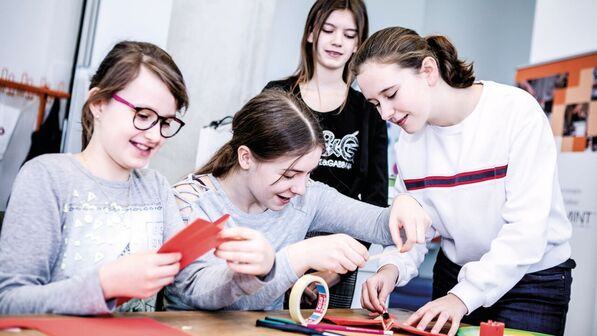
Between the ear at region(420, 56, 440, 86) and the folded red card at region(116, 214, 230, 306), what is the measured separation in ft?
2.67

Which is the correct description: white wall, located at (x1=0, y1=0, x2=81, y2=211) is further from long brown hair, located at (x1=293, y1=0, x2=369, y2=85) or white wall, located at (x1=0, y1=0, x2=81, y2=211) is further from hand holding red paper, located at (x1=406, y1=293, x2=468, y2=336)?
hand holding red paper, located at (x1=406, y1=293, x2=468, y2=336)

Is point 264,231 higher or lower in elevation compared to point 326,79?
lower

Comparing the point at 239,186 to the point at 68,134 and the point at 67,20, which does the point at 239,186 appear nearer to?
the point at 68,134

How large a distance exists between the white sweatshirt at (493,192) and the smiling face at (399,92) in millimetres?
79

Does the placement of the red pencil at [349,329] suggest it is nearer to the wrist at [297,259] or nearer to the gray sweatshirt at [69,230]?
the wrist at [297,259]

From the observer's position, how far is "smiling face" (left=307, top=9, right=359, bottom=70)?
2021 mm

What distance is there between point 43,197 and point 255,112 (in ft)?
2.01

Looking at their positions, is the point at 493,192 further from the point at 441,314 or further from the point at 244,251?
the point at 244,251

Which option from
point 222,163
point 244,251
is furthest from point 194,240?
point 222,163

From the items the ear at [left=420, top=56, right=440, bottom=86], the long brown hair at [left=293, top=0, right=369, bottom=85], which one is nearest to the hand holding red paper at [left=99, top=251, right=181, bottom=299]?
the ear at [left=420, top=56, right=440, bottom=86]

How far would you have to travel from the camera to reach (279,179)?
4.77 ft

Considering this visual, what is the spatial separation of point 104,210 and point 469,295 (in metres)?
0.77

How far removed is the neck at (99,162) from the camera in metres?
1.16

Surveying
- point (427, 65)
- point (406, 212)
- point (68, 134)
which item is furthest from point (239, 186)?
point (68, 134)
